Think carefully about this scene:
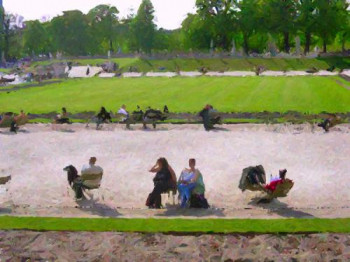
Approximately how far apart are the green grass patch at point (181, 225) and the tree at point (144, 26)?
356 feet

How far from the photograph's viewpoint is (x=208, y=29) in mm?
114750

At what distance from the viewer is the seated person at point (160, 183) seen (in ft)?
57.0

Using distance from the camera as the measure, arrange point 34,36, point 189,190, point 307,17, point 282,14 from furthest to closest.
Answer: point 34,36, point 307,17, point 282,14, point 189,190

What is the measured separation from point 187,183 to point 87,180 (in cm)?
347

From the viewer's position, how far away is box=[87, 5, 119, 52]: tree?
143 meters

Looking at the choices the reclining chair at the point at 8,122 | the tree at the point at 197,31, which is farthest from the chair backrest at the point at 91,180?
the tree at the point at 197,31

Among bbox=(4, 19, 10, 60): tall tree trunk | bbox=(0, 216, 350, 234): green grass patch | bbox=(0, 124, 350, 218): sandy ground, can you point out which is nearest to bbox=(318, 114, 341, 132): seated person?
bbox=(0, 124, 350, 218): sandy ground

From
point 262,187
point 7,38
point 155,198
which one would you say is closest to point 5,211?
point 155,198

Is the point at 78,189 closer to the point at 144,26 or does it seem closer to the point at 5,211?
the point at 5,211

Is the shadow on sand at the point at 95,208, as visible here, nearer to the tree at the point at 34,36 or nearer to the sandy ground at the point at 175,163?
the sandy ground at the point at 175,163

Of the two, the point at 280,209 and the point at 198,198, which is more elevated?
the point at 198,198

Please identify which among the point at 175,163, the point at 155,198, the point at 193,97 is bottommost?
the point at 175,163

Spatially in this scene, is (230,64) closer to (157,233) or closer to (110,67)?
(110,67)

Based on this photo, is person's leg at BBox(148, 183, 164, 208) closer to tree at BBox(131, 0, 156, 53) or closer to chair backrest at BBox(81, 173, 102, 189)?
chair backrest at BBox(81, 173, 102, 189)
